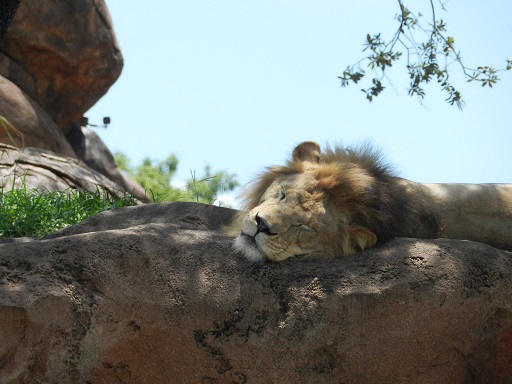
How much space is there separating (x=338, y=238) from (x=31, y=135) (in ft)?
26.9

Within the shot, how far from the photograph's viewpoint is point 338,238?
349cm

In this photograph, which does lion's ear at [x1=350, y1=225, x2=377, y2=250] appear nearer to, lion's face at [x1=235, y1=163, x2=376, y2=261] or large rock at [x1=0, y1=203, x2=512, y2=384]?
lion's face at [x1=235, y1=163, x2=376, y2=261]

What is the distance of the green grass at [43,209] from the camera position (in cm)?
551

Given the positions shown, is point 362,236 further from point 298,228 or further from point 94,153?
point 94,153

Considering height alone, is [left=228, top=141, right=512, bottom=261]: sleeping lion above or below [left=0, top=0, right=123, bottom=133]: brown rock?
below

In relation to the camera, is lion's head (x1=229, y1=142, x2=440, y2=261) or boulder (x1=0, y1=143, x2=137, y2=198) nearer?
lion's head (x1=229, y1=142, x2=440, y2=261)

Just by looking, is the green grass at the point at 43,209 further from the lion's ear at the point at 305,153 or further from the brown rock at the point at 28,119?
the brown rock at the point at 28,119

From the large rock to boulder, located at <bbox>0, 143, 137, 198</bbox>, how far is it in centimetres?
357

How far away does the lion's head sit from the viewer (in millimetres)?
3369

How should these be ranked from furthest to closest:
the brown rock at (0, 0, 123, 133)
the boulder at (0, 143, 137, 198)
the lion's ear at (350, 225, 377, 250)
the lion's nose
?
the brown rock at (0, 0, 123, 133) < the boulder at (0, 143, 137, 198) < the lion's ear at (350, 225, 377, 250) < the lion's nose

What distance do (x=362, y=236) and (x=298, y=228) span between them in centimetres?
32

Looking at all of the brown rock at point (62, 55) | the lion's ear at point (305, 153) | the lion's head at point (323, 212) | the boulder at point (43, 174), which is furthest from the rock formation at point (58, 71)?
the lion's head at point (323, 212)

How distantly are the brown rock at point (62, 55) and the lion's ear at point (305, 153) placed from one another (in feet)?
26.7

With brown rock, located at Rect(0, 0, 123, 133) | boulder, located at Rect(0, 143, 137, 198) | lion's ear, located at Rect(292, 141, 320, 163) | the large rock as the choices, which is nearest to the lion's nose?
the large rock
